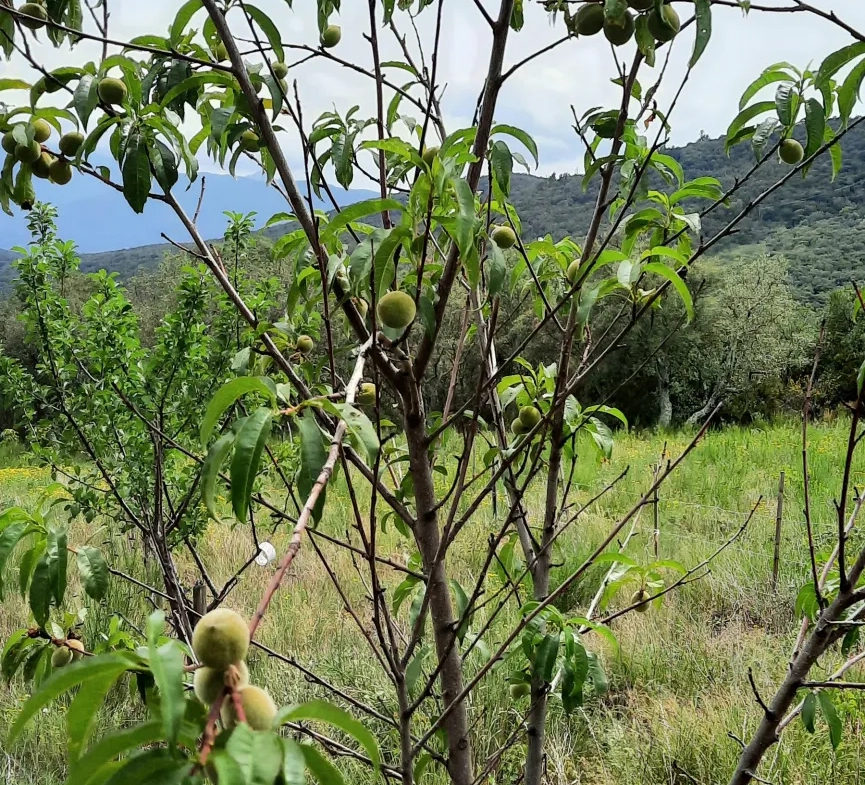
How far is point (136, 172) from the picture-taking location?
2.92 ft

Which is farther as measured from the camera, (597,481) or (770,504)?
(597,481)

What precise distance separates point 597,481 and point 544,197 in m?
23.5

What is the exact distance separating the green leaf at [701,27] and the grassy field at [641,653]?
3.38ft

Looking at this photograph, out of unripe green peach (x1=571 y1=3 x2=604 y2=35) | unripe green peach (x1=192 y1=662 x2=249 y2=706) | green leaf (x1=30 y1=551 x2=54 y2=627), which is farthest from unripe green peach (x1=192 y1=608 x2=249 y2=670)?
unripe green peach (x1=571 y1=3 x2=604 y2=35)

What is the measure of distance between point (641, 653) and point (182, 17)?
9.82 ft

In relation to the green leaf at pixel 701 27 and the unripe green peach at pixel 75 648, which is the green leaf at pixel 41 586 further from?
the green leaf at pixel 701 27

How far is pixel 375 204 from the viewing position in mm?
757

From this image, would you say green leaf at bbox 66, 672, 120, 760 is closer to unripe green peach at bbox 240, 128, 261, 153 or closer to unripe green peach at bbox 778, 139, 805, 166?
unripe green peach at bbox 240, 128, 261, 153

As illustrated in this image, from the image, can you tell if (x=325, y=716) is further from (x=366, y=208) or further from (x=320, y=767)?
(x=366, y=208)

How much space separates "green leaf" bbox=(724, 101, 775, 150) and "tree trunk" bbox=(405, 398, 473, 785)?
0.75 meters

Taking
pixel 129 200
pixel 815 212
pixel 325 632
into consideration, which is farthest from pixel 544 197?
pixel 129 200

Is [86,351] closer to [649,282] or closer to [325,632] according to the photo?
[325,632]

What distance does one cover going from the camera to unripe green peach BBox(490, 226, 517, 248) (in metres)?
1.24

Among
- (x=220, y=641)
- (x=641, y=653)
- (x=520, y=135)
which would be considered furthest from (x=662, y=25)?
(x=641, y=653)
